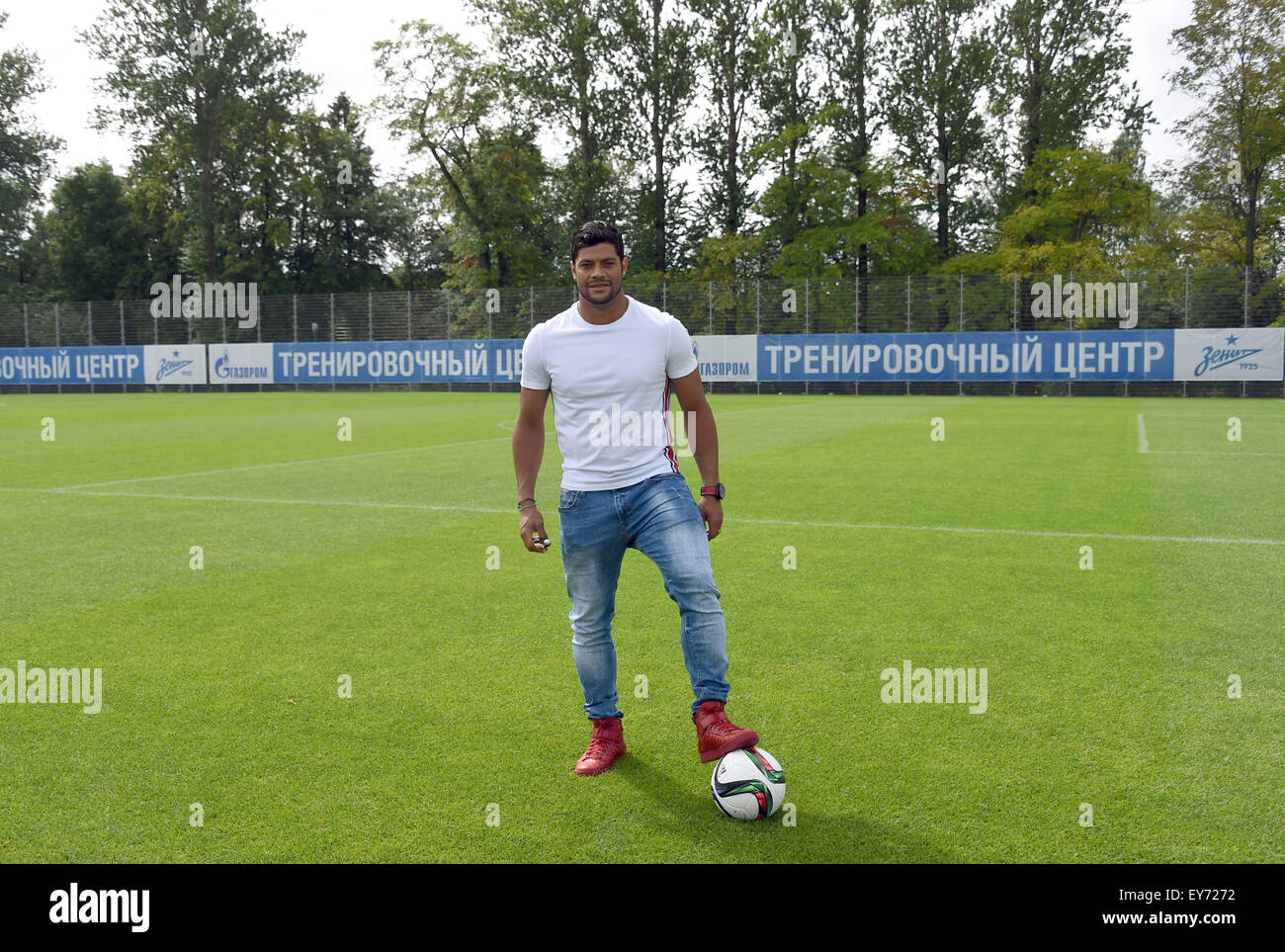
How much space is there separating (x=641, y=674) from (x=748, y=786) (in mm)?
1663

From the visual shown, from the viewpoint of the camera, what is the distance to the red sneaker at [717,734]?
12.3 feet

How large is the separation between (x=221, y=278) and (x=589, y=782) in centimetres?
A: 5877

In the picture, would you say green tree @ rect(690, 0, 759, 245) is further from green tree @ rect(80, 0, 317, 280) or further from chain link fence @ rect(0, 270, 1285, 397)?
green tree @ rect(80, 0, 317, 280)

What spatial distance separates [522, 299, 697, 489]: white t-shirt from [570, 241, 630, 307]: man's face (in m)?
0.13

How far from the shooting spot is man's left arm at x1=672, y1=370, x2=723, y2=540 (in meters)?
4.12

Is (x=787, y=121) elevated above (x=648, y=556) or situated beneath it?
elevated above

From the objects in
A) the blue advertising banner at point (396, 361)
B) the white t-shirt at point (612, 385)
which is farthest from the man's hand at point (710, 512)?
the blue advertising banner at point (396, 361)

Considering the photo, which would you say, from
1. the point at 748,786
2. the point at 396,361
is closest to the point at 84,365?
the point at 396,361

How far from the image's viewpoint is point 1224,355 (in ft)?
106

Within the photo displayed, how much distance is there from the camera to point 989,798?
146 inches

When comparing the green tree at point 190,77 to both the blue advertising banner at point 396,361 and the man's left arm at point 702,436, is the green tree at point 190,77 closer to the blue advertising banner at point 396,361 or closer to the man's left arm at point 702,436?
the blue advertising banner at point 396,361

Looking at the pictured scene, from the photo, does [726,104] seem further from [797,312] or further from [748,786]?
[748,786]

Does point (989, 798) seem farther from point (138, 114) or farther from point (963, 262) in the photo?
point (138, 114)
